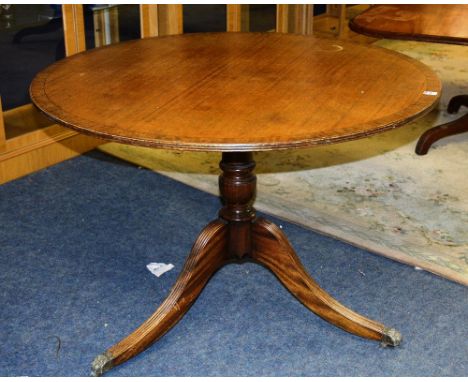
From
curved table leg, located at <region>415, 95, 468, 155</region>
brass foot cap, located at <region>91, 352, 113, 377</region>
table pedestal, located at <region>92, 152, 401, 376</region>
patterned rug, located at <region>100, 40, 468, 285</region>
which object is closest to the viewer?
brass foot cap, located at <region>91, 352, 113, 377</region>

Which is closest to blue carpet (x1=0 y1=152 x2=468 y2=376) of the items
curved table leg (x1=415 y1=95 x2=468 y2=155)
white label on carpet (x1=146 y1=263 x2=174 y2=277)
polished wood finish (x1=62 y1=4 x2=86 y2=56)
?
white label on carpet (x1=146 y1=263 x2=174 y2=277)

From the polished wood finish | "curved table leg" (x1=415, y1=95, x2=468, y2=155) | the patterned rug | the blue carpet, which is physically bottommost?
the blue carpet

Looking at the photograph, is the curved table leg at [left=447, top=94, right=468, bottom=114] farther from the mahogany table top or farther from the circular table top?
the circular table top

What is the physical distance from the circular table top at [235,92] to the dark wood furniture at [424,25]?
0.77 metres

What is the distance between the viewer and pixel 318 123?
1628 mm

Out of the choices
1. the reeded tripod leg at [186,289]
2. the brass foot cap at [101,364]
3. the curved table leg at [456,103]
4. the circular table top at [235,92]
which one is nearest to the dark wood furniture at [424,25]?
the curved table leg at [456,103]

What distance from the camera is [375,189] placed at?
3.00m

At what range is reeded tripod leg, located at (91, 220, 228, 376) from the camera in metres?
1.96

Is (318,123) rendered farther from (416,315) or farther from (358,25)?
(358,25)

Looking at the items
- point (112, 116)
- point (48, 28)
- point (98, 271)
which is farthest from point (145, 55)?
point (48, 28)

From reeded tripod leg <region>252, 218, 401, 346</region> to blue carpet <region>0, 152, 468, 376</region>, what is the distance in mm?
53

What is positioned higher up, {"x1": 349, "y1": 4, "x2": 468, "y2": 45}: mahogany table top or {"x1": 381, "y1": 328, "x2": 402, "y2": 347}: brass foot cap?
{"x1": 349, "y1": 4, "x2": 468, "y2": 45}: mahogany table top

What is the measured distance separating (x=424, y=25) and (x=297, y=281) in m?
1.59

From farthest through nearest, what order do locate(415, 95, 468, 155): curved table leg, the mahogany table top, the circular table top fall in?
locate(415, 95, 468, 155): curved table leg → the mahogany table top → the circular table top
